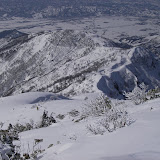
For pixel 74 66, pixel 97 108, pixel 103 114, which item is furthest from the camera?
pixel 74 66

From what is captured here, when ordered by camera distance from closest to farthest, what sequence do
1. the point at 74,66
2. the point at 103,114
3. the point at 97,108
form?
the point at 103,114 < the point at 97,108 < the point at 74,66

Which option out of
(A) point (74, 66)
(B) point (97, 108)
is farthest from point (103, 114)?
(A) point (74, 66)

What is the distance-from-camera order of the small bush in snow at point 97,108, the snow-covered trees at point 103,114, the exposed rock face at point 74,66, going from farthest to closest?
the exposed rock face at point 74,66 < the small bush in snow at point 97,108 < the snow-covered trees at point 103,114

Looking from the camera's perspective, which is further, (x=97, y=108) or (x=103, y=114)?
(x=97, y=108)

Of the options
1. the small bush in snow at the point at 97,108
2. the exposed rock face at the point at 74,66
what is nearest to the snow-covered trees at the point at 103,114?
the small bush in snow at the point at 97,108

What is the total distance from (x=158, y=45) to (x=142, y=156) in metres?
198

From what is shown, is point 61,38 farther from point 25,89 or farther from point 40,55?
point 25,89

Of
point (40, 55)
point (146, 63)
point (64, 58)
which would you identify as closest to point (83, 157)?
point (146, 63)

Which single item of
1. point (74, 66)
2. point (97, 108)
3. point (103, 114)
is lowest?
point (74, 66)

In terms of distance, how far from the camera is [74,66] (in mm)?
77500

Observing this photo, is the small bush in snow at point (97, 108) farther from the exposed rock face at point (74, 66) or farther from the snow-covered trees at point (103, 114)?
the exposed rock face at point (74, 66)

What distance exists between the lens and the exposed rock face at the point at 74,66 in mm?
56250

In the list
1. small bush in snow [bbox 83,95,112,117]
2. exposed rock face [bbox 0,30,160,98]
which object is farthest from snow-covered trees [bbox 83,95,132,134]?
exposed rock face [bbox 0,30,160,98]

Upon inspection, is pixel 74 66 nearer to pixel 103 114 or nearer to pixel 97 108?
pixel 97 108
